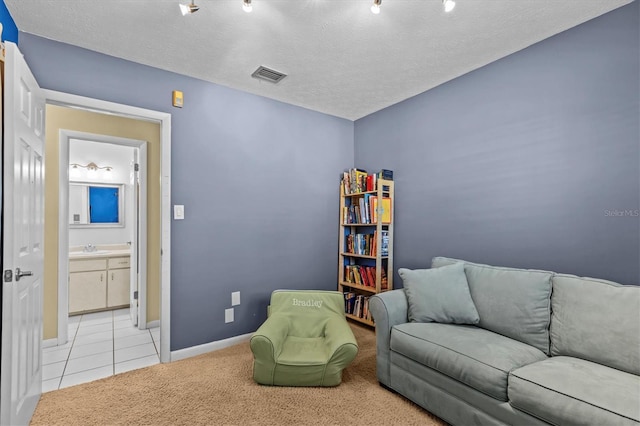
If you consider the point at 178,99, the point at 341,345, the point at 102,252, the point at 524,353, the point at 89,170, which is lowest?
the point at 341,345

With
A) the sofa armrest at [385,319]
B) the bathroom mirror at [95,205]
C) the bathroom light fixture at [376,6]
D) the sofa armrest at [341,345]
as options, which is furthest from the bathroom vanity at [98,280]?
the bathroom light fixture at [376,6]

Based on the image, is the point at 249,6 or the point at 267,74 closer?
the point at 249,6

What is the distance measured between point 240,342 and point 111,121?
107 inches

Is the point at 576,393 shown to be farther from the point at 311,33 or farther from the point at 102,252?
the point at 102,252

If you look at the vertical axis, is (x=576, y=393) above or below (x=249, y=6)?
below

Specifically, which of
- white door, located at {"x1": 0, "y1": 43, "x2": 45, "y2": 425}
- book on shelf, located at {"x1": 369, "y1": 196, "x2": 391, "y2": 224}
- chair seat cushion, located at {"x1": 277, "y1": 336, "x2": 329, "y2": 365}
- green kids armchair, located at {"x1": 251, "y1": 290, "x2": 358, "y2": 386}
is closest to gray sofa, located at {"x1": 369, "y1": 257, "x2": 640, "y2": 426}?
green kids armchair, located at {"x1": 251, "y1": 290, "x2": 358, "y2": 386}

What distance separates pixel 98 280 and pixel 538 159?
193 inches

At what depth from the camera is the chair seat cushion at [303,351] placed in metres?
2.14

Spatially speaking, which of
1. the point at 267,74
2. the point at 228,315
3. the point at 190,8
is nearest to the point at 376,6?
the point at 190,8

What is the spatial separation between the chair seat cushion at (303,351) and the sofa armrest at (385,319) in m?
0.40

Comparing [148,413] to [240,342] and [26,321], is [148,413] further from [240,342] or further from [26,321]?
[240,342]

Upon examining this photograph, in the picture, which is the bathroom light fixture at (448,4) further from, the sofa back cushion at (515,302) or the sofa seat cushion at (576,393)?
the sofa seat cushion at (576,393)

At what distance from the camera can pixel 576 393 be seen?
131 cm

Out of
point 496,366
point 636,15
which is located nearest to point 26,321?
point 496,366
